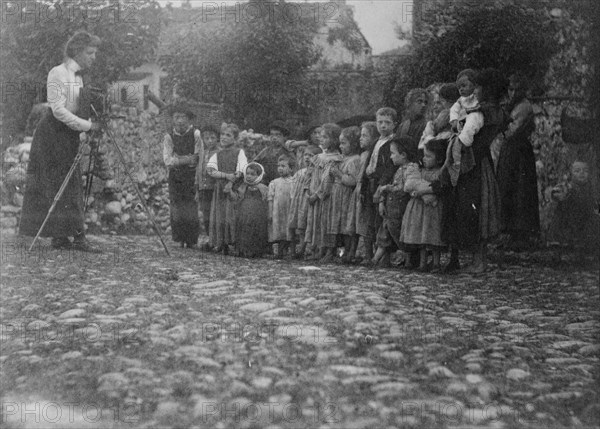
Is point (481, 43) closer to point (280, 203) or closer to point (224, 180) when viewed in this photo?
point (280, 203)

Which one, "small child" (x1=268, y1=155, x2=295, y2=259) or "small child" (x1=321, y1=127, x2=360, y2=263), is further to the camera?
"small child" (x1=268, y1=155, x2=295, y2=259)

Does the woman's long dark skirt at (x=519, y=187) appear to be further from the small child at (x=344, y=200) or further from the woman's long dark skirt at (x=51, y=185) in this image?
the woman's long dark skirt at (x=51, y=185)

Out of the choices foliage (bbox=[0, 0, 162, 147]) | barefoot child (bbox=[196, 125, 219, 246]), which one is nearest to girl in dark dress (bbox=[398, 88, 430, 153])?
barefoot child (bbox=[196, 125, 219, 246])

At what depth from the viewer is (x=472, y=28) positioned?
10.8 meters

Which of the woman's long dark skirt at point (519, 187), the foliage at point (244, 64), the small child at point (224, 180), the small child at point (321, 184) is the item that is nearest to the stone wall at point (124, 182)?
the small child at point (224, 180)

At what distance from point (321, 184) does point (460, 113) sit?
1873 mm

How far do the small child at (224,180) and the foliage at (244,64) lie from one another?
6.15 m

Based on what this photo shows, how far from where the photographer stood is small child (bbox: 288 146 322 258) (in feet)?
28.8

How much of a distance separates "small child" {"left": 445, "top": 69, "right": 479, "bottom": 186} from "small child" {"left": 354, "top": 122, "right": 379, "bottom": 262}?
44.0 inches

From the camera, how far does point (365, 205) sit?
26.5 ft

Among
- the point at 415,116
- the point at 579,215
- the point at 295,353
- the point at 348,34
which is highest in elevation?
the point at 348,34

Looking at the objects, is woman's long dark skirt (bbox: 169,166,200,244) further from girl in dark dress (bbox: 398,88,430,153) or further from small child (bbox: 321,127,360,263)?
girl in dark dress (bbox: 398,88,430,153)

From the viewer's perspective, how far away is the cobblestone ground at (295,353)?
10.4 ft

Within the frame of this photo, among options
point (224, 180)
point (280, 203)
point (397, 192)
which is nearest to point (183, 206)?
point (224, 180)
